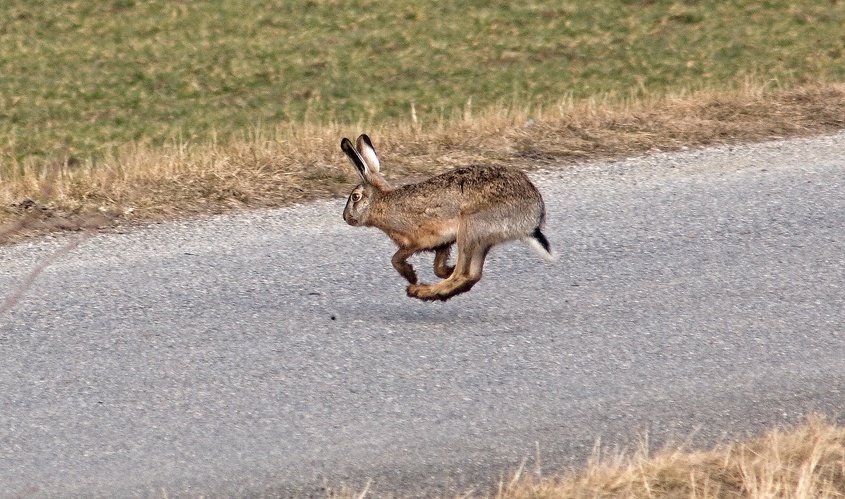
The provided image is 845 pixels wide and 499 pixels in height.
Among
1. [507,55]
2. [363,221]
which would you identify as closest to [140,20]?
[507,55]

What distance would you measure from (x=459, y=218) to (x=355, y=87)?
11563 millimetres

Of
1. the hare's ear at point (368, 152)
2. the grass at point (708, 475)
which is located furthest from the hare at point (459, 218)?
the grass at point (708, 475)

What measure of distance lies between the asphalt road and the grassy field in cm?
90

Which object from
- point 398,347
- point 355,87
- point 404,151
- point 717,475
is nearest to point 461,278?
point 398,347

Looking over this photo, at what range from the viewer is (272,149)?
9.92 meters

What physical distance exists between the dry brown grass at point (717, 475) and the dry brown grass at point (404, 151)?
405cm

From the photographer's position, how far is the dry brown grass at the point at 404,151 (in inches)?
342

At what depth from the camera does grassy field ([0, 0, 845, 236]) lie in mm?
9406

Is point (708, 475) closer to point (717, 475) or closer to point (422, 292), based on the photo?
point (717, 475)

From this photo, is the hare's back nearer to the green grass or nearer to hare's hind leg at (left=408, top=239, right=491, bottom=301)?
hare's hind leg at (left=408, top=239, right=491, bottom=301)

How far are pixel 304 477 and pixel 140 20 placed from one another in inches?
718

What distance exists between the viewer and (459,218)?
21.4ft

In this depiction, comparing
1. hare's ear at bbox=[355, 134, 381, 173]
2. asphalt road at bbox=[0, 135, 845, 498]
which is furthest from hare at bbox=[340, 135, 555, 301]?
asphalt road at bbox=[0, 135, 845, 498]

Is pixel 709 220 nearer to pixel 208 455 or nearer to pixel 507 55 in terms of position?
pixel 208 455
